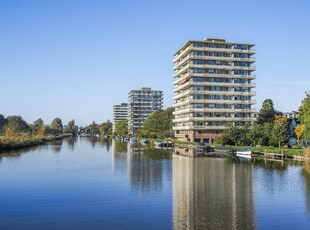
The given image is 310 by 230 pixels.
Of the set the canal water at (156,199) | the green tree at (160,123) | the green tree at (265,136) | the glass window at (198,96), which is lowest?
the canal water at (156,199)

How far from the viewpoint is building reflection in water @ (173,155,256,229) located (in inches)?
1112

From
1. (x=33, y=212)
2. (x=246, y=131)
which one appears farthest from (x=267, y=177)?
(x=246, y=131)

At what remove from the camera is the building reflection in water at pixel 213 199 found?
92.6 feet


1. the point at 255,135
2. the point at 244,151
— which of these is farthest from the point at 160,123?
the point at 244,151

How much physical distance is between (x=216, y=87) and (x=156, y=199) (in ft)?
343

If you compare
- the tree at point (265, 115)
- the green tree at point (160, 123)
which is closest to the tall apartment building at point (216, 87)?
the tree at point (265, 115)

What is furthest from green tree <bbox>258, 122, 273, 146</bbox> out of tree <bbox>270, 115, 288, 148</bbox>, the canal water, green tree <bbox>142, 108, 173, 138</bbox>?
green tree <bbox>142, 108, 173, 138</bbox>

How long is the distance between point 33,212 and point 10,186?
15478 mm

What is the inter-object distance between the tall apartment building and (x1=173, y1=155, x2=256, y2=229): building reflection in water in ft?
253

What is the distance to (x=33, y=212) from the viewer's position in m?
32.0

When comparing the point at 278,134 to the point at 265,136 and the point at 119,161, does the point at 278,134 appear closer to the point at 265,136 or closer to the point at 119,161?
the point at 265,136

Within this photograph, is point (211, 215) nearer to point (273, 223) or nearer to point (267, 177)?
point (273, 223)

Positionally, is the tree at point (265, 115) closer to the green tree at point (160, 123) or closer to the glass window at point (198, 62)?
the glass window at point (198, 62)

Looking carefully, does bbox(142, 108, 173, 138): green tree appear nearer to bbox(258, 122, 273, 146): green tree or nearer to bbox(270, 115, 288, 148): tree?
bbox(258, 122, 273, 146): green tree
